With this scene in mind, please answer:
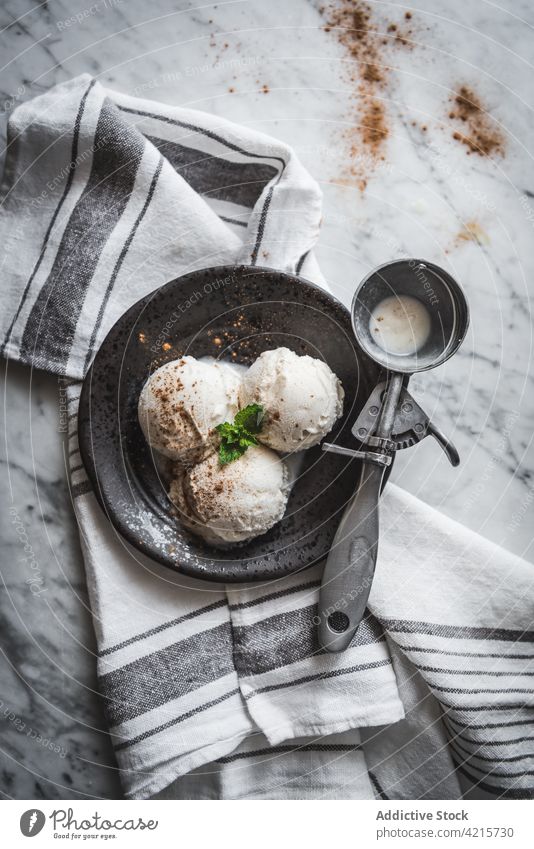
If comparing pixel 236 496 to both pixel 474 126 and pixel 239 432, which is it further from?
pixel 474 126

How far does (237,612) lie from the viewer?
140cm

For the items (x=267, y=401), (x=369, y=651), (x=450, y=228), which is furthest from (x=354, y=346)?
(x=369, y=651)

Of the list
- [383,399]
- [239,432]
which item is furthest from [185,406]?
[383,399]

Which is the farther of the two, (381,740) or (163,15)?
(163,15)

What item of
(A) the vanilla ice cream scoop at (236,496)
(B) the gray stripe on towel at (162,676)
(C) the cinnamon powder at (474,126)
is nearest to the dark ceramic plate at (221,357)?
(A) the vanilla ice cream scoop at (236,496)

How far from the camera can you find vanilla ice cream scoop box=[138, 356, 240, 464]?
1.33 m

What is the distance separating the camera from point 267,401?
1.34m

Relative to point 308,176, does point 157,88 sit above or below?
above

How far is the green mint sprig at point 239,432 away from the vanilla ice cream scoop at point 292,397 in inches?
0.6

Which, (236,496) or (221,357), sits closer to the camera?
(236,496)

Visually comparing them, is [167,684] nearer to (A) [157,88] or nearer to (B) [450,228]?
(B) [450,228]

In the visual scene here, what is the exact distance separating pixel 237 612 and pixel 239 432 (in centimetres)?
36

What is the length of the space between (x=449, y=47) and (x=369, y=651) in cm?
129

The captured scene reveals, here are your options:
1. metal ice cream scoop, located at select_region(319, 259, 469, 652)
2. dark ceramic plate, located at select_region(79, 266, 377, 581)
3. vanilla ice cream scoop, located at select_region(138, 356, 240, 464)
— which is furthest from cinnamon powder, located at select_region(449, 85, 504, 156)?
vanilla ice cream scoop, located at select_region(138, 356, 240, 464)
